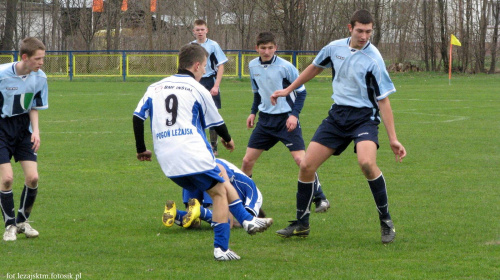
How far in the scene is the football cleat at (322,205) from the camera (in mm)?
7531

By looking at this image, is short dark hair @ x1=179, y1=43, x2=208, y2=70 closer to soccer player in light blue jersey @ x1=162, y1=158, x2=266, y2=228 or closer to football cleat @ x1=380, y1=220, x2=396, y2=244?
soccer player in light blue jersey @ x1=162, y1=158, x2=266, y2=228

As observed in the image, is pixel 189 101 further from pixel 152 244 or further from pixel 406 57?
pixel 406 57

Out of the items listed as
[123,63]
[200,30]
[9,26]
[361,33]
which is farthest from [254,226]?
[9,26]

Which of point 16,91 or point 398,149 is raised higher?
point 16,91

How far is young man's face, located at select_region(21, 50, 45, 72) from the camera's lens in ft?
19.8

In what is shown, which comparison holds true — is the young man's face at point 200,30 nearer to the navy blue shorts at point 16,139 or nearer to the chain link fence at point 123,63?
the navy blue shorts at point 16,139

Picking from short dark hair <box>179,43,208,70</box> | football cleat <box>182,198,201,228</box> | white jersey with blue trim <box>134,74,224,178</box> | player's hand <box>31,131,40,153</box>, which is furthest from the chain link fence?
white jersey with blue trim <box>134,74,224,178</box>

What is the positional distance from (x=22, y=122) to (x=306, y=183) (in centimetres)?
253

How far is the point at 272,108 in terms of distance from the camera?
791cm

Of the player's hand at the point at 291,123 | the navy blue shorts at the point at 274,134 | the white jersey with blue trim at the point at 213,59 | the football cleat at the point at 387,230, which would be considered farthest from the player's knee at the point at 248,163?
→ the white jersey with blue trim at the point at 213,59

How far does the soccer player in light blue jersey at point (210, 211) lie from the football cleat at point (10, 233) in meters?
1.29

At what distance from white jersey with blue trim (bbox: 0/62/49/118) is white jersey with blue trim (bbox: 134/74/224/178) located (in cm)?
138

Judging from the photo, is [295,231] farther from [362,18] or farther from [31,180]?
[31,180]

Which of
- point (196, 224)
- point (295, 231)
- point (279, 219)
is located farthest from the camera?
point (279, 219)
